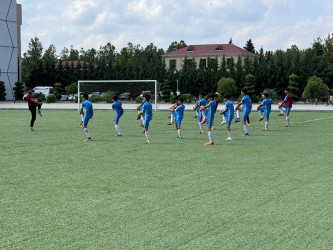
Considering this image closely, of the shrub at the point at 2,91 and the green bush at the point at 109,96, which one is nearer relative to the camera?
the green bush at the point at 109,96

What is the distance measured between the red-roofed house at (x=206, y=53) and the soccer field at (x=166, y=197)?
94.0 m

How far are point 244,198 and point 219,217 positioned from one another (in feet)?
4.57

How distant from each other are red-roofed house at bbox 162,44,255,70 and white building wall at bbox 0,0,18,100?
1691 inches

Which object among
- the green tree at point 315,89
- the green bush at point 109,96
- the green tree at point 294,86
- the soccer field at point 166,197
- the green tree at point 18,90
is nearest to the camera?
the soccer field at point 166,197

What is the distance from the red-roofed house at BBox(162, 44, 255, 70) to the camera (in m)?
110

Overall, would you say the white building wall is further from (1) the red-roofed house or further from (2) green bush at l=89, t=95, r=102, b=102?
(1) the red-roofed house

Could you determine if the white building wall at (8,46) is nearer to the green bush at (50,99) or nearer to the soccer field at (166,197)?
the green bush at (50,99)

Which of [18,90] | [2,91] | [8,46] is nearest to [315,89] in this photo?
[18,90]

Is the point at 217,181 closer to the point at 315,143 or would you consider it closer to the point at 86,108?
the point at 315,143

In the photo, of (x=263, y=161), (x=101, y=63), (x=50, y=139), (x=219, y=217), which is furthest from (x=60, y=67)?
(x=219, y=217)

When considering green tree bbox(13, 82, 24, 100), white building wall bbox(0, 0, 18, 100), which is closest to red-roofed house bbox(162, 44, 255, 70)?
white building wall bbox(0, 0, 18, 100)

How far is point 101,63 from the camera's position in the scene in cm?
8000

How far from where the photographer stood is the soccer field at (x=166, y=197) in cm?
658

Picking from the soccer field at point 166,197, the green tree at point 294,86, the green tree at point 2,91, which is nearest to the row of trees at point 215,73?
the green tree at point 294,86
